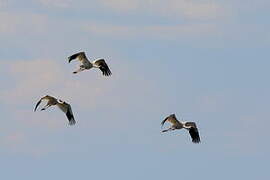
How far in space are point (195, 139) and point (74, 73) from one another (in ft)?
32.2

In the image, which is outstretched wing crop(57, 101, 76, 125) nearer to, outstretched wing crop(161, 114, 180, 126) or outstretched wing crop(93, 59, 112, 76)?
outstretched wing crop(93, 59, 112, 76)

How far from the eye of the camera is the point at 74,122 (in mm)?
91375

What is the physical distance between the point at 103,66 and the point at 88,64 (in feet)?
8.48

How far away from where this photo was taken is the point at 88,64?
8962cm

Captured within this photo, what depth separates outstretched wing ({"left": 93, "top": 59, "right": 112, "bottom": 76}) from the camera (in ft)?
299

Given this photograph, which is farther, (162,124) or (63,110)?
(63,110)

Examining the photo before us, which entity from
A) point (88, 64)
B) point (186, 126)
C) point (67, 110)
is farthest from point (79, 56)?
point (186, 126)

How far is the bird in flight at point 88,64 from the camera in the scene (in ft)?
291

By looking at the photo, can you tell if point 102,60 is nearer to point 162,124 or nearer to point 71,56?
point 71,56

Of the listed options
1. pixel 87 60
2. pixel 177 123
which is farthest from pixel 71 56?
pixel 177 123

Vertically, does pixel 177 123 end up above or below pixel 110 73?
below

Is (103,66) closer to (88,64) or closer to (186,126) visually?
(88,64)

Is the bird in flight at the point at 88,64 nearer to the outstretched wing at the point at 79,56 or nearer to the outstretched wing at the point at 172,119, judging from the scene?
the outstretched wing at the point at 79,56

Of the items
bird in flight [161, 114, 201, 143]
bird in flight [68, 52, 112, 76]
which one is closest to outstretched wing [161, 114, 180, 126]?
bird in flight [161, 114, 201, 143]
